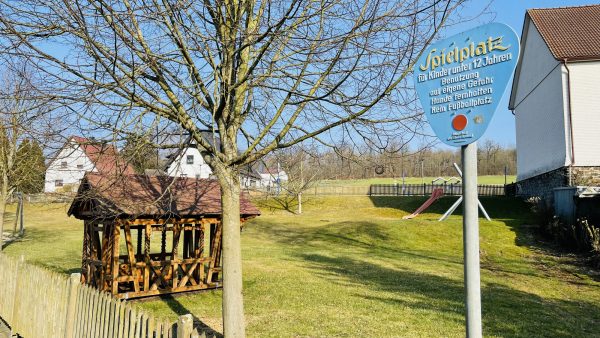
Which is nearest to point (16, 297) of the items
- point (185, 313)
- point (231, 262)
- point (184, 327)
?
point (185, 313)

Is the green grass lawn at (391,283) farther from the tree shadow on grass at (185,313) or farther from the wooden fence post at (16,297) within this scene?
the wooden fence post at (16,297)

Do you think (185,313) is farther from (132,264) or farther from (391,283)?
(391,283)

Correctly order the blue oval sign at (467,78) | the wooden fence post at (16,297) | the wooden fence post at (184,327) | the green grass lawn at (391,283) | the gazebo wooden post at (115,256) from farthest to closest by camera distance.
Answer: the gazebo wooden post at (115,256)
the green grass lawn at (391,283)
the wooden fence post at (16,297)
the wooden fence post at (184,327)
the blue oval sign at (467,78)

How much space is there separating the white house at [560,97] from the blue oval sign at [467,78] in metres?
22.4

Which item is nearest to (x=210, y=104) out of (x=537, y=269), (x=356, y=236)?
(x=537, y=269)

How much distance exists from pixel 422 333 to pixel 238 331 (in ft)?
11.2

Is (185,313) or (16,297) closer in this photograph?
(16,297)

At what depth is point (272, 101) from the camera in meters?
6.66

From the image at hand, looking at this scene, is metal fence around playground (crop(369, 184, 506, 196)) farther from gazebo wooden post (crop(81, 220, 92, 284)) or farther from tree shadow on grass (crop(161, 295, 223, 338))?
gazebo wooden post (crop(81, 220, 92, 284))

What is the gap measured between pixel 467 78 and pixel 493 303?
914 centimetres

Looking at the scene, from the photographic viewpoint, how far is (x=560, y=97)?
22.1m

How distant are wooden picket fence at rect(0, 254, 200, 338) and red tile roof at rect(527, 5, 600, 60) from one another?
23.0m

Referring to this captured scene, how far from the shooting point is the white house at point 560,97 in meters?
21.4

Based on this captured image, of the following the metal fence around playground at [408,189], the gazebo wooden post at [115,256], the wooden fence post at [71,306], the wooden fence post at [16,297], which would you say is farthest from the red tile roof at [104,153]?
the metal fence around playground at [408,189]
